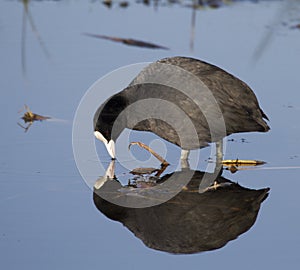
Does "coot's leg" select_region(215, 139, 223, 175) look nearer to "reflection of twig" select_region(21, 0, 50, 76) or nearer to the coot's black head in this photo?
the coot's black head

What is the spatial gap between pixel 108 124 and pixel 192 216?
3.94 feet

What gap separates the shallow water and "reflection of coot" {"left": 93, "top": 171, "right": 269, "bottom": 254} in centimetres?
8

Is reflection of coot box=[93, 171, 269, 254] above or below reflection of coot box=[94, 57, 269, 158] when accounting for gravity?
below

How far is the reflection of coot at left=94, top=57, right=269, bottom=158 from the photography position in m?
5.54

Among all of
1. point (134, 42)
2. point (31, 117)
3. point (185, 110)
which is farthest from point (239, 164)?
point (134, 42)

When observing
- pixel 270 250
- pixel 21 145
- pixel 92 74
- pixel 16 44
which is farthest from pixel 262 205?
pixel 16 44

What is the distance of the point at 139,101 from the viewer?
225 inches

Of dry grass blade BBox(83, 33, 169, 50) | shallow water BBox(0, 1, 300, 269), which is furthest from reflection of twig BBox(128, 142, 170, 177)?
Result: dry grass blade BBox(83, 33, 169, 50)

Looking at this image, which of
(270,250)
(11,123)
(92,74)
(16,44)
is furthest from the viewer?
(16,44)

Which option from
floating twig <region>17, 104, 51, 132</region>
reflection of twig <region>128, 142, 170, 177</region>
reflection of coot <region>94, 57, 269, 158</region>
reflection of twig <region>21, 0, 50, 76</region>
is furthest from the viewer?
reflection of twig <region>21, 0, 50, 76</region>

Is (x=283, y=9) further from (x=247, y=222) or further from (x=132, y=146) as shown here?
(x=247, y=222)

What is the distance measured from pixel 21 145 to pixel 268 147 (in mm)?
1732

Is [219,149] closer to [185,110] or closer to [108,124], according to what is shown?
[185,110]

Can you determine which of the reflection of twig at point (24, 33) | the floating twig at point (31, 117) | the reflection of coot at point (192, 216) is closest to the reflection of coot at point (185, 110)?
the reflection of coot at point (192, 216)
